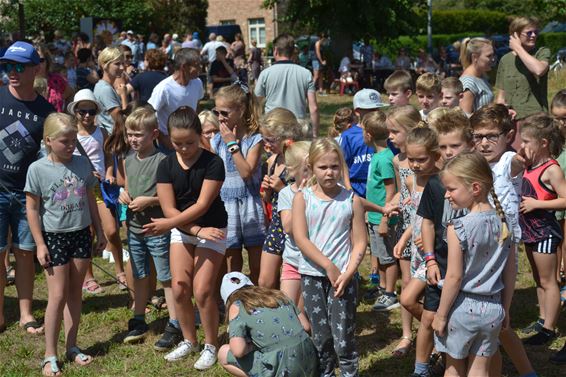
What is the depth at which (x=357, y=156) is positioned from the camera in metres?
6.68

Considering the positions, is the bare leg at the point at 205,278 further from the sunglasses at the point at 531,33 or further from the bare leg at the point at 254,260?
the sunglasses at the point at 531,33

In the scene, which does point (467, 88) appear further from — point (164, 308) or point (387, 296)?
point (164, 308)

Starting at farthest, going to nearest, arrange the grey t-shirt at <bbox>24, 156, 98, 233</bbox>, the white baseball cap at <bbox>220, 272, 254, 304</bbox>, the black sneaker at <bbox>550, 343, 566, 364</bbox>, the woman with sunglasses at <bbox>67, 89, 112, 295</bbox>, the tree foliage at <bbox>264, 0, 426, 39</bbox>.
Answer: the tree foliage at <bbox>264, 0, 426, 39</bbox>, the woman with sunglasses at <bbox>67, 89, 112, 295</bbox>, the grey t-shirt at <bbox>24, 156, 98, 233</bbox>, the black sneaker at <bbox>550, 343, 566, 364</bbox>, the white baseball cap at <bbox>220, 272, 254, 304</bbox>

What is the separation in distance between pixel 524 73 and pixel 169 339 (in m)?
4.14

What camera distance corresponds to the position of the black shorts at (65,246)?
17.7 ft

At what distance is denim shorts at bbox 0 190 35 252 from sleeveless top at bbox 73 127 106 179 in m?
1.12

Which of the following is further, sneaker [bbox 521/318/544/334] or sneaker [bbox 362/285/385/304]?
sneaker [bbox 362/285/385/304]

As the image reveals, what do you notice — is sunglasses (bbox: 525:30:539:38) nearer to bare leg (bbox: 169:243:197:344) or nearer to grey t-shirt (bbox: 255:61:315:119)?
grey t-shirt (bbox: 255:61:315:119)

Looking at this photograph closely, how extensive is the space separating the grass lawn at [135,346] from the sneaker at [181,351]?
0.04m

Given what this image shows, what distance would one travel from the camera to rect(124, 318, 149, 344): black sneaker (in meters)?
5.89

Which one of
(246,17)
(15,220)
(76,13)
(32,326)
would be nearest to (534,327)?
(32,326)

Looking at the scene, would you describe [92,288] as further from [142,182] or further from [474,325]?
[474,325]

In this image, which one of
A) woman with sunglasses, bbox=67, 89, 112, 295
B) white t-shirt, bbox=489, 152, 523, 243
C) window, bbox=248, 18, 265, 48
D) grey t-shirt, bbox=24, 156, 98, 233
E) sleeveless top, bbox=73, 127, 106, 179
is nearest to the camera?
white t-shirt, bbox=489, 152, 523, 243

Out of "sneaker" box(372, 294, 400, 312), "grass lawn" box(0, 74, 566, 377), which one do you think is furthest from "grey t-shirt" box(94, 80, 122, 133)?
"sneaker" box(372, 294, 400, 312)
